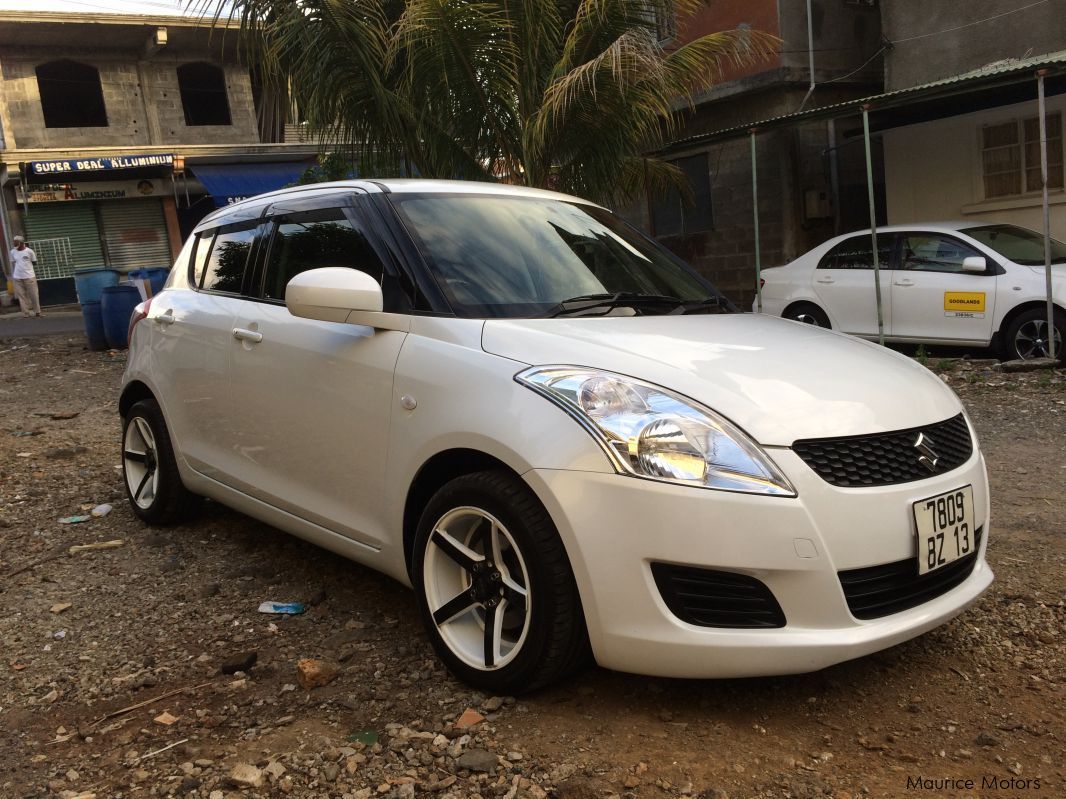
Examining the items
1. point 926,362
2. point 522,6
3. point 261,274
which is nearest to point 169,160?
point 522,6

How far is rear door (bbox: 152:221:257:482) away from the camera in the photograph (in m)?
3.96

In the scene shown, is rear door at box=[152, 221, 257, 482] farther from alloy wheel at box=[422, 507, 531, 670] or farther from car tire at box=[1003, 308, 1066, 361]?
car tire at box=[1003, 308, 1066, 361]

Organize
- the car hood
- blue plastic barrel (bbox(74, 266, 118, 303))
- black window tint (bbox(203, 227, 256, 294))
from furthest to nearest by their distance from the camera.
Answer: blue plastic barrel (bbox(74, 266, 118, 303)) → black window tint (bbox(203, 227, 256, 294)) → the car hood

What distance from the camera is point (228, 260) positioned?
4223mm

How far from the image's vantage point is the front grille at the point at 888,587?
2457 mm

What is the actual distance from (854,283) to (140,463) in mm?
8039

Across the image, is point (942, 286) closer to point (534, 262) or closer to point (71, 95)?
point (534, 262)

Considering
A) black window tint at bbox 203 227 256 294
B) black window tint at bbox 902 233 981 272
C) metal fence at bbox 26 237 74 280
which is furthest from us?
metal fence at bbox 26 237 74 280

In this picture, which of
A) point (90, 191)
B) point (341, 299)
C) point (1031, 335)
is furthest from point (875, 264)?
point (90, 191)

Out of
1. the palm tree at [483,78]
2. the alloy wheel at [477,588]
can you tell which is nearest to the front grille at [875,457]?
the alloy wheel at [477,588]

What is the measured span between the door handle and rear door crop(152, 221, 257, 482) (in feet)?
0.23

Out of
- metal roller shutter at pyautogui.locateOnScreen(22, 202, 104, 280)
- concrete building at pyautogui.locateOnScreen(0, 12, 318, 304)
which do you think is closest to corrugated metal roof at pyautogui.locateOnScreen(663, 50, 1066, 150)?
concrete building at pyautogui.locateOnScreen(0, 12, 318, 304)

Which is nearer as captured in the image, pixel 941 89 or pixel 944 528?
pixel 944 528

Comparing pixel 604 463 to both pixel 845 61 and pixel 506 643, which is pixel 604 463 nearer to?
pixel 506 643
